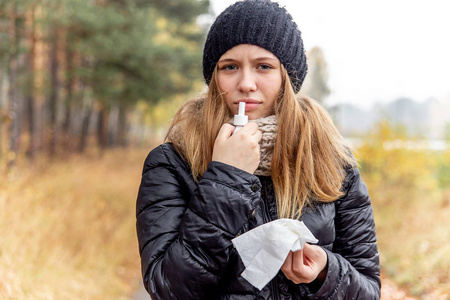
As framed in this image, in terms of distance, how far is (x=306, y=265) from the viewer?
4.69ft

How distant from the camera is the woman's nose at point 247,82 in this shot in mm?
1646

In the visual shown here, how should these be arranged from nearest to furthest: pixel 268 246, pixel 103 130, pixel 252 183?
pixel 268 246, pixel 252 183, pixel 103 130

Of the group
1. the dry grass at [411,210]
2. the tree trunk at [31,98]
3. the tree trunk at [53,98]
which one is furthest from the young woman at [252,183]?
the tree trunk at [53,98]

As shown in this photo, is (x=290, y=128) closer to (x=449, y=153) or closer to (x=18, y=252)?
(x=18, y=252)

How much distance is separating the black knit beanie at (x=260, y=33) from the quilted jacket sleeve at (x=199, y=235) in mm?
602

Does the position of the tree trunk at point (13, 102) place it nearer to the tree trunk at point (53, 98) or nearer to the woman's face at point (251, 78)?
the tree trunk at point (53, 98)

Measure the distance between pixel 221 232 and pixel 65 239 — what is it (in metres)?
4.35

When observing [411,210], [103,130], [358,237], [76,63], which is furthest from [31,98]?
[358,237]

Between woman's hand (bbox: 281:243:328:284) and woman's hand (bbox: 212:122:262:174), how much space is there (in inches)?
13.9

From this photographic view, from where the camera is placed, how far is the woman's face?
169 centimetres

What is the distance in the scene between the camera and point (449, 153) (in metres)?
8.16

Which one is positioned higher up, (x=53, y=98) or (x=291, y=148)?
(x=291, y=148)

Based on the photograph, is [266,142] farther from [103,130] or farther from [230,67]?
[103,130]

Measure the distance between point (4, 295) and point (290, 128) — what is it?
298 cm
